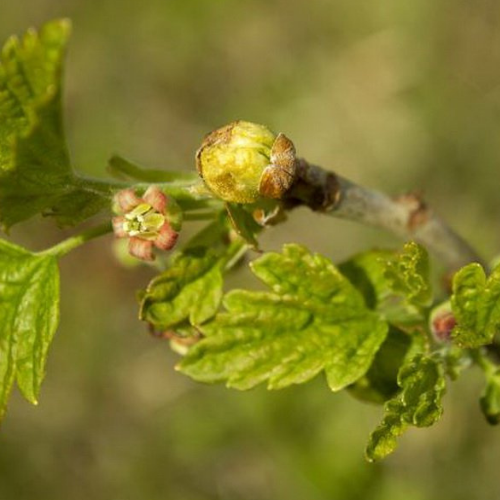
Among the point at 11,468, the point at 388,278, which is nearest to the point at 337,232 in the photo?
the point at 11,468

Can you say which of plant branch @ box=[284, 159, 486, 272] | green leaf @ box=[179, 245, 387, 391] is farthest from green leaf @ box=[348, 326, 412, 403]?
Answer: plant branch @ box=[284, 159, 486, 272]

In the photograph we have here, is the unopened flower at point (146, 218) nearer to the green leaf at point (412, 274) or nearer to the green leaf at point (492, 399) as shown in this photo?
the green leaf at point (412, 274)

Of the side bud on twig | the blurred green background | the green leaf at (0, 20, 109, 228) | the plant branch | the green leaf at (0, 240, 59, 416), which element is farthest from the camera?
the blurred green background

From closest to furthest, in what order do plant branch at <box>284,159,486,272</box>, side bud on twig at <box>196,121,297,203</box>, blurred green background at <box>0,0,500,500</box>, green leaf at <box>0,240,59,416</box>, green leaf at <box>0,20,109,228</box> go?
green leaf at <box>0,20,109,228</box> → side bud on twig at <box>196,121,297,203</box> → green leaf at <box>0,240,59,416</box> → plant branch at <box>284,159,486,272</box> → blurred green background at <box>0,0,500,500</box>

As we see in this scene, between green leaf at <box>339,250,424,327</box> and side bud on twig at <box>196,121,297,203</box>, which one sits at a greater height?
side bud on twig at <box>196,121,297,203</box>

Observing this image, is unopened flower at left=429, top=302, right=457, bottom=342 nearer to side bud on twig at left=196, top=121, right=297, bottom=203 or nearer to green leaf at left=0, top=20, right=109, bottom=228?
side bud on twig at left=196, top=121, right=297, bottom=203

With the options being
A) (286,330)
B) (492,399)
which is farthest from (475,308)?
(286,330)
